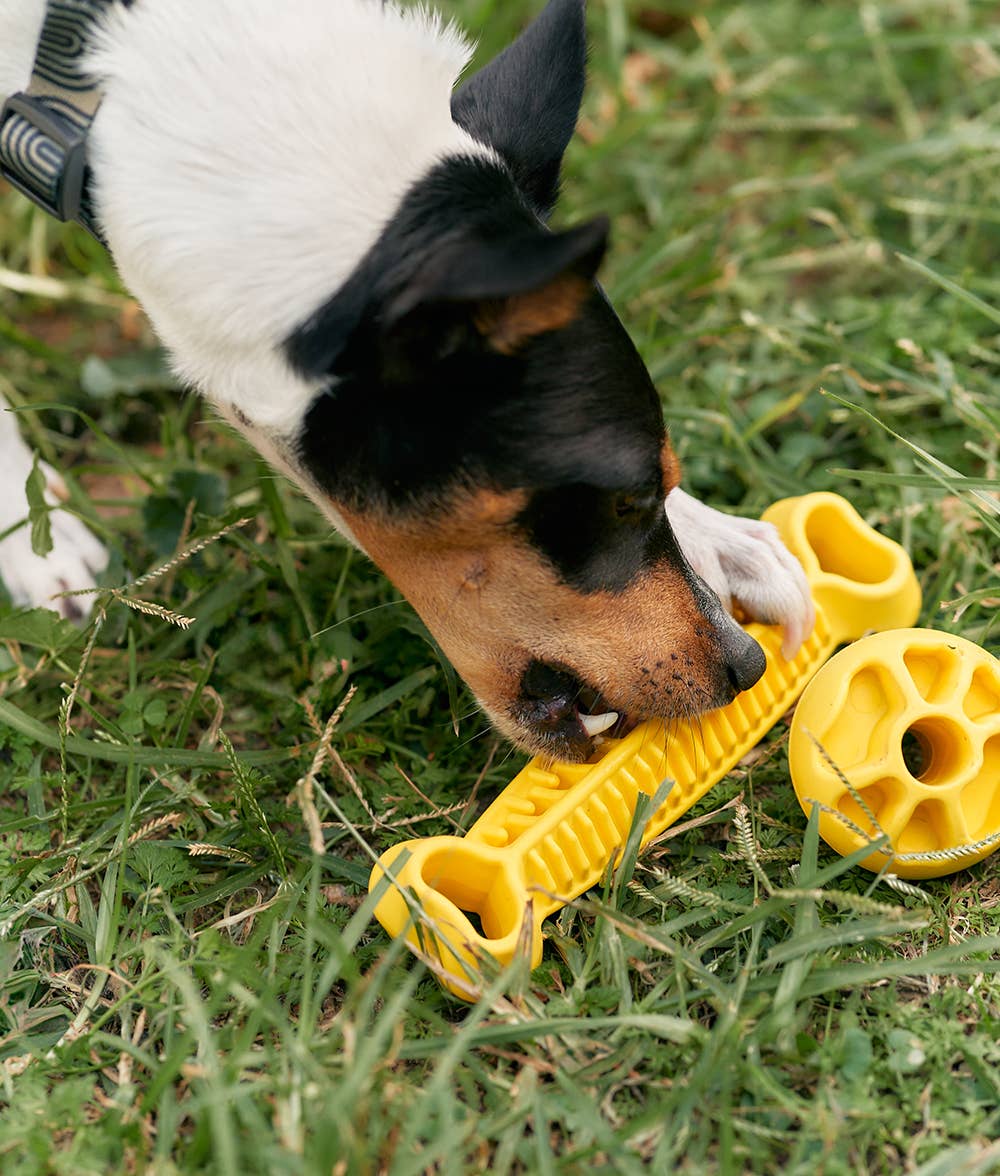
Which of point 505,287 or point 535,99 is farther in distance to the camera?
point 535,99

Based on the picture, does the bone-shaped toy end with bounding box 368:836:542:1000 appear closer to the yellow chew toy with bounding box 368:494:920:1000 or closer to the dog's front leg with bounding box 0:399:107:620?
the yellow chew toy with bounding box 368:494:920:1000

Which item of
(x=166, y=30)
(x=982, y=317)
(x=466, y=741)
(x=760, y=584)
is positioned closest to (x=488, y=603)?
(x=466, y=741)

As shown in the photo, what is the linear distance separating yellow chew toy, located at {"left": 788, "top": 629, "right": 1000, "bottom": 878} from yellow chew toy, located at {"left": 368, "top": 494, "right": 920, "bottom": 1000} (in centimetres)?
19

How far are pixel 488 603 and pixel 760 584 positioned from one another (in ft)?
2.35

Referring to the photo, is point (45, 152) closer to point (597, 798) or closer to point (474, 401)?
point (474, 401)

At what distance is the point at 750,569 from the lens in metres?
2.90

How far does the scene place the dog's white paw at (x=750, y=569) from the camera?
112 inches

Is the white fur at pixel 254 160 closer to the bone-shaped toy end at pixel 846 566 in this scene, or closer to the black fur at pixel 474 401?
the black fur at pixel 474 401

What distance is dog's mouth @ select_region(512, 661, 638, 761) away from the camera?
2.62m

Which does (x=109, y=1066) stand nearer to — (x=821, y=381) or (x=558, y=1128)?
(x=558, y=1128)

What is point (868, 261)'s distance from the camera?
4406 mm

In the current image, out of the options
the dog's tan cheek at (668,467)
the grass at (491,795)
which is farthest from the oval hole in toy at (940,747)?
the dog's tan cheek at (668,467)

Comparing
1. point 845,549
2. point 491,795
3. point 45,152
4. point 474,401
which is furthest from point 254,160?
point 845,549

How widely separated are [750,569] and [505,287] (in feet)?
3.84
